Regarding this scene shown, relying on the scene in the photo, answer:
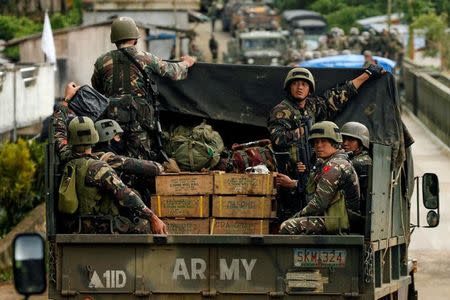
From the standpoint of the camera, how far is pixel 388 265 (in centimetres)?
1094

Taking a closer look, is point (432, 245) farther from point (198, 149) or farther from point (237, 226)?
point (237, 226)

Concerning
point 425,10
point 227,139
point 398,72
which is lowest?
point 227,139

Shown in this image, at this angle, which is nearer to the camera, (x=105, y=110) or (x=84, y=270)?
(x=84, y=270)

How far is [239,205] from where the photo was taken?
10.7 metres

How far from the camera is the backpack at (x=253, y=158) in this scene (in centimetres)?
1149

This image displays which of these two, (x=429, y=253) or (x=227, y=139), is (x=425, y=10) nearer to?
(x=429, y=253)

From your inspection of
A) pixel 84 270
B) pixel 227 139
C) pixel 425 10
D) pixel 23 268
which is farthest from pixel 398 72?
pixel 23 268

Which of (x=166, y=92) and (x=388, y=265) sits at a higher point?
(x=166, y=92)

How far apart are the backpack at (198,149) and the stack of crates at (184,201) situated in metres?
0.80

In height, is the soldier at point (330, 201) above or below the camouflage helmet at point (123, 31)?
below

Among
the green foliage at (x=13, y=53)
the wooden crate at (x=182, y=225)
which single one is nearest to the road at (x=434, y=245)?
the wooden crate at (x=182, y=225)

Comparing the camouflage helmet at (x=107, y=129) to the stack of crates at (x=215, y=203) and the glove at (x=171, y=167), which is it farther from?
the glove at (x=171, y=167)

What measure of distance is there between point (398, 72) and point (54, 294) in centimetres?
4192

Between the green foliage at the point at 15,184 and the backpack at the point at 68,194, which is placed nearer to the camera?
the backpack at the point at 68,194
